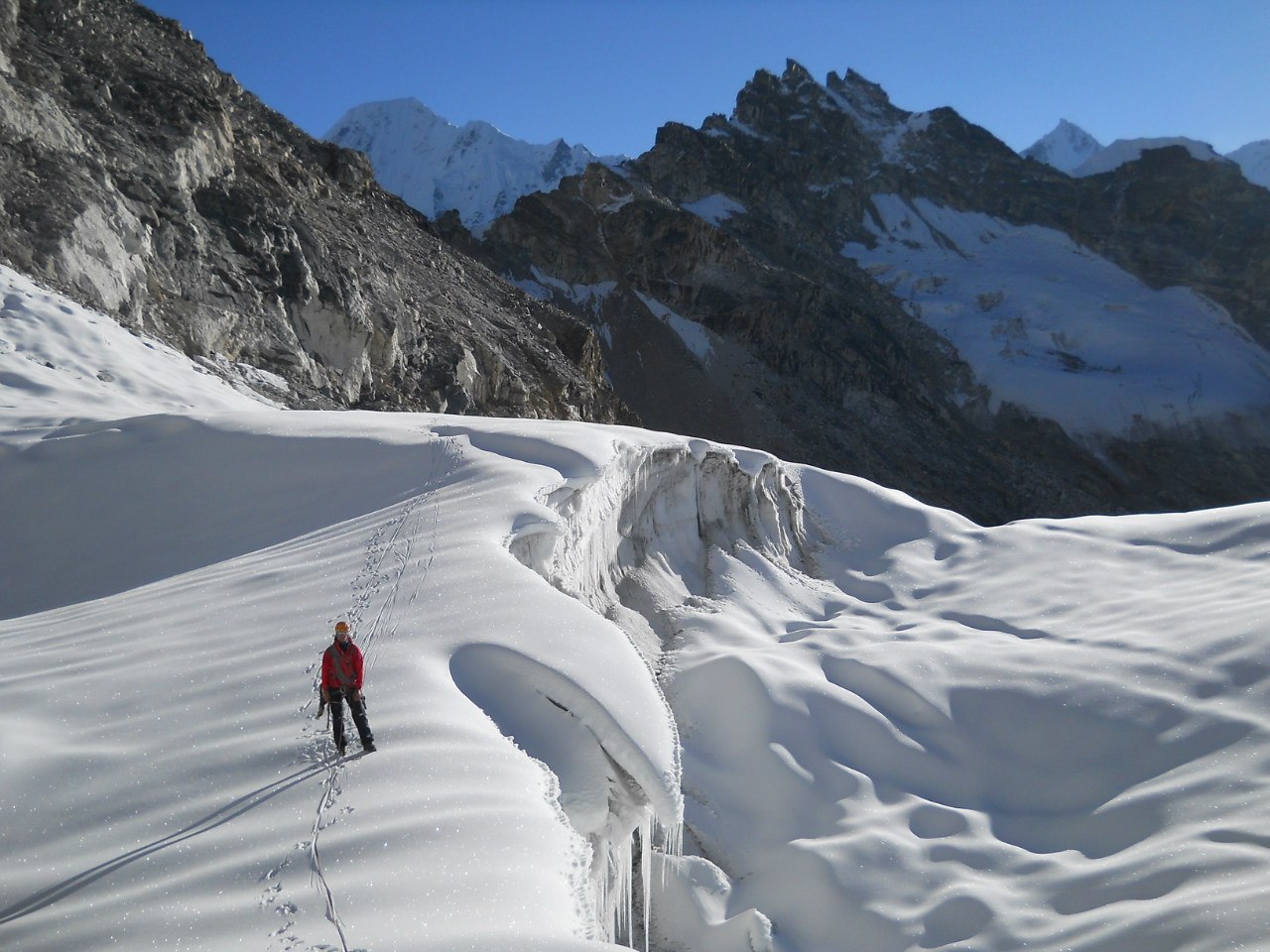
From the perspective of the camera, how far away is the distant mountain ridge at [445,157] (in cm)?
13212

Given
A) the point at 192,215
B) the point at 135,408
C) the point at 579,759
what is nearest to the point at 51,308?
the point at 135,408

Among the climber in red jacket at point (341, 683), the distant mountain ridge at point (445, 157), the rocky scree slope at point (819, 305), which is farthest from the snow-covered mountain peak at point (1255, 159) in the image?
the climber in red jacket at point (341, 683)

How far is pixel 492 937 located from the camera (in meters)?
3.84

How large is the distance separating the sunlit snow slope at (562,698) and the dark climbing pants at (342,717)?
6.9 inches

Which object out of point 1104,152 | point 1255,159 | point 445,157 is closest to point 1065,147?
point 1255,159

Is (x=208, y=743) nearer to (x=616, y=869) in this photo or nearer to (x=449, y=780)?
(x=449, y=780)

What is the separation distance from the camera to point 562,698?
6750 mm

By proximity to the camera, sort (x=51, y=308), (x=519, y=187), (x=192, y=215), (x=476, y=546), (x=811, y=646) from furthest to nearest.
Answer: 1. (x=519, y=187)
2. (x=192, y=215)
3. (x=51, y=308)
4. (x=811, y=646)
5. (x=476, y=546)

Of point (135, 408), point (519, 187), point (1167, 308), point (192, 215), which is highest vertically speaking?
point (519, 187)

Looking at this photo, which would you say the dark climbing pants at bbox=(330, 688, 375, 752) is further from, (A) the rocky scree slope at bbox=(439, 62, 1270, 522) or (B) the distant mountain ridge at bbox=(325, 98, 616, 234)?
(B) the distant mountain ridge at bbox=(325, 98, 616, 234)

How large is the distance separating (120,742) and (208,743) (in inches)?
19.2

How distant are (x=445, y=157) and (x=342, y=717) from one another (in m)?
147

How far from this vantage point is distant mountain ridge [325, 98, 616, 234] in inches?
5202

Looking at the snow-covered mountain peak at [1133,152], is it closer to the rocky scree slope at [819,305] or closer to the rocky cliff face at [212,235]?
the rocky scree slope at [819,305]
